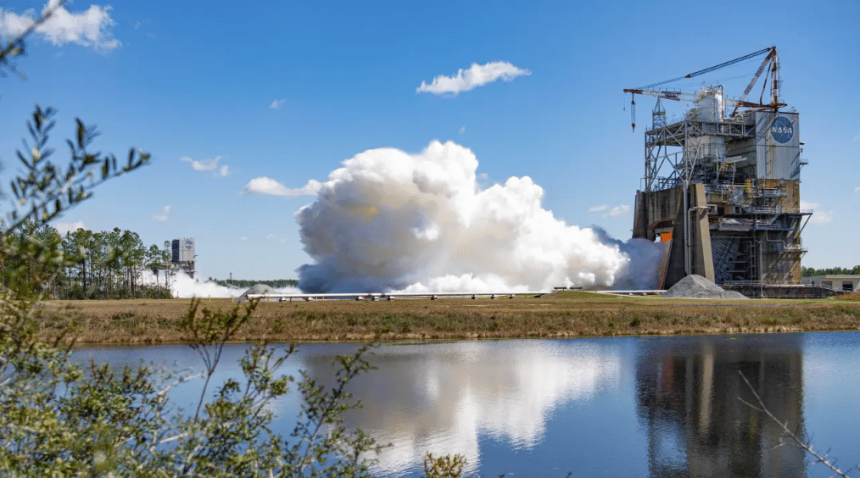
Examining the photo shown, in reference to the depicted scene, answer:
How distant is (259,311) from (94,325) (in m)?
10.8

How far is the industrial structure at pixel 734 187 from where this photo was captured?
8019 centimetres

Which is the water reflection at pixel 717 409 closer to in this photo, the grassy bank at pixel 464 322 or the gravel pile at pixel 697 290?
the grassy bank at pixel 464 322

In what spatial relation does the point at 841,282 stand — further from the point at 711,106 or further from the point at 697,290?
the point at 697,290

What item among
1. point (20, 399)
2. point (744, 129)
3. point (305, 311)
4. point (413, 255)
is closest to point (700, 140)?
point (744, 129)

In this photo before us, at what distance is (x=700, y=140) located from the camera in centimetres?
8150

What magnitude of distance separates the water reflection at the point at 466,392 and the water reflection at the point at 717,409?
250 cm

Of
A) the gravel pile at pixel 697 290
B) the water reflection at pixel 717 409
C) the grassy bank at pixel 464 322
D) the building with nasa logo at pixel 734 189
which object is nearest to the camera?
the water reflection at pixel 717 409

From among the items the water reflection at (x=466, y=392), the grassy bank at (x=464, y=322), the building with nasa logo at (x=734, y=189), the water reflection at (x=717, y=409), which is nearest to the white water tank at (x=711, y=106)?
the building with nasa logo at (x=734, y=189)

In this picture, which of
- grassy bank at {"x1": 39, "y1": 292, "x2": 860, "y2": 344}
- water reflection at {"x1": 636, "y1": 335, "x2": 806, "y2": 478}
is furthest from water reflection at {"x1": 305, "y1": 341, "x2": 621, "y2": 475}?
grassy bank at {"x1": 39, "y1": 292, "x2": 860, "y2": 344}

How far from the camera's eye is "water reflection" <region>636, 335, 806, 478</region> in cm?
1658

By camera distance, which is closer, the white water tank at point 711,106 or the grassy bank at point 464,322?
the grassy bank at point 464,322

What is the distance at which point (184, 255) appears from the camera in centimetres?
10412

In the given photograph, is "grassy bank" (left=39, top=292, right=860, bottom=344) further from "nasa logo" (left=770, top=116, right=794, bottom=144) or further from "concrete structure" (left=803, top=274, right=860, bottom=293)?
"concrete structure" (left=803, top=274, right=860, bottom=293)

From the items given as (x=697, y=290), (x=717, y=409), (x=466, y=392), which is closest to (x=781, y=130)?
(x=697, y=290)
